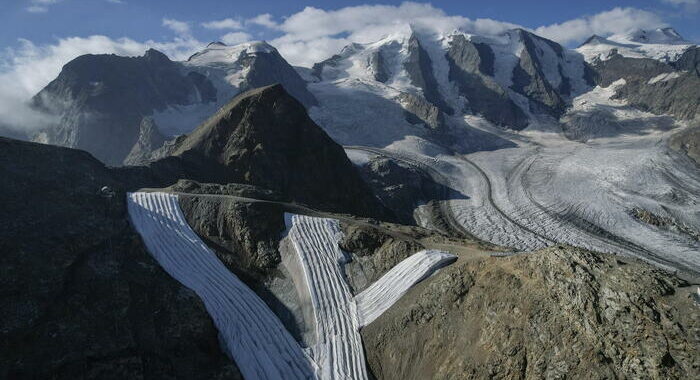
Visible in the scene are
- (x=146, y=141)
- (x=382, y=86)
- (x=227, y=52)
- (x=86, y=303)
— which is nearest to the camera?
(x=86, y=303)

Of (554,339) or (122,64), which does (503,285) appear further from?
(122,64)

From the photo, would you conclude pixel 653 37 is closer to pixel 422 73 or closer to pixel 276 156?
pixel 422 73

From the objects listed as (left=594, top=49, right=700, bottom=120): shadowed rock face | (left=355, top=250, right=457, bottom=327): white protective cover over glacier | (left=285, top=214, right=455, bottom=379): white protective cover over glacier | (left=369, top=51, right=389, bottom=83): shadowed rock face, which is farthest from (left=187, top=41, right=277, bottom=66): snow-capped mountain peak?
(left=355, top=250, right=457, bottom=327): white protective cover over glacier

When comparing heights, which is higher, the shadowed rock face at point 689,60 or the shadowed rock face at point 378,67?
the shadowed rock face at point 378,67

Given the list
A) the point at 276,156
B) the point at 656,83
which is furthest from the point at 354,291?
the point at 656,83

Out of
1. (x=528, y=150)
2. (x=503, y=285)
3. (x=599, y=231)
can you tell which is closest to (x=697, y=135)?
(x=528, y=150)

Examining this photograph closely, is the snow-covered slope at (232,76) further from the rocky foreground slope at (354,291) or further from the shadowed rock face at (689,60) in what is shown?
the shadowed rock face at (689,60)

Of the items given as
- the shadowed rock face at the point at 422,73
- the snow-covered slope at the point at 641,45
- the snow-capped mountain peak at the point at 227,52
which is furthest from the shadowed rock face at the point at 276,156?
the snow-covered slope at the point at 641,45
